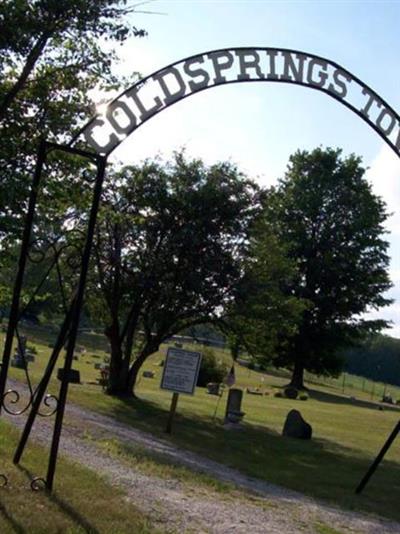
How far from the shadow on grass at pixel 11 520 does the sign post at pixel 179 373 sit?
11.3m

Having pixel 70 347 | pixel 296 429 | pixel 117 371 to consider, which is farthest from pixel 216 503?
pixel 117 371

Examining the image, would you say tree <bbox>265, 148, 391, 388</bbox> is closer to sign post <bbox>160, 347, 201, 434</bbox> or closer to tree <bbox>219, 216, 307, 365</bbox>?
tree <bbox>219, 216, 307, 365</bbox>

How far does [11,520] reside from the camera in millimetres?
5754

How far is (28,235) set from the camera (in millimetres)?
7125

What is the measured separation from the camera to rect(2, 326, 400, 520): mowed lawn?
12586mm

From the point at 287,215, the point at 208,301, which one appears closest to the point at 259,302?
the point at 208,301

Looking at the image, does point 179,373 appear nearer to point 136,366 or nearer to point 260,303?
point 260,303

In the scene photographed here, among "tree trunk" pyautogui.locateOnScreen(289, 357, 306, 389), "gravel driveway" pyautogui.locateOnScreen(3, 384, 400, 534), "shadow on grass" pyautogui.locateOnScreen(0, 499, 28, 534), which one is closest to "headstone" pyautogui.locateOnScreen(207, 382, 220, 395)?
"tree trunk" pyautogui.locateOnScreen(289, 357, 306, 389)

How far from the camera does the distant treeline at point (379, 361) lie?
102125mm

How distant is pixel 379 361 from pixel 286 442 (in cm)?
8887

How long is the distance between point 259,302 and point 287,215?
83.5 ft

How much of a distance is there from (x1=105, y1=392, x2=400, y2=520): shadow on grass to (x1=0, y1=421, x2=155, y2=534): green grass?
450 cm

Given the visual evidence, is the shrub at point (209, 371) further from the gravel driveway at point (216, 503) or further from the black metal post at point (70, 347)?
the black metal post at point (70, 347)

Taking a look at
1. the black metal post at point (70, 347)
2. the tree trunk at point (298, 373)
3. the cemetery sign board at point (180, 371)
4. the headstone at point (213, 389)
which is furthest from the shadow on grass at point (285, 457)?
the tree trunk at point (298, 373)
